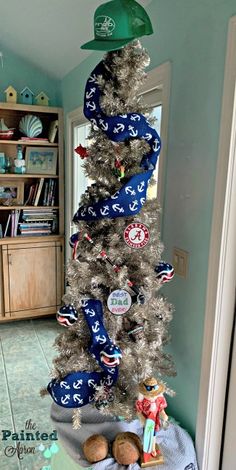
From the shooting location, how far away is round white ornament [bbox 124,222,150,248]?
48.7 inches

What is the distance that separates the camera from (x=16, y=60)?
329 centimetres

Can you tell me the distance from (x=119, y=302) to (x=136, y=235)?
0.25 m

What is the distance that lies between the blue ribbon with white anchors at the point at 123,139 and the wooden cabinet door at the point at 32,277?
2228 millimetres

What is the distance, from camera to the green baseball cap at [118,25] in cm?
116

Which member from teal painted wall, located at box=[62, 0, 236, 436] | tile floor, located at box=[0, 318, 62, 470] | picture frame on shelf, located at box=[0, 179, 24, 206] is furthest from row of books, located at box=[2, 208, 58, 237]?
teal painted wall, located at box=[62, 0, 236, 436]

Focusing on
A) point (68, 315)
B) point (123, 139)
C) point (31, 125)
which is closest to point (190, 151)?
point (123, 139)

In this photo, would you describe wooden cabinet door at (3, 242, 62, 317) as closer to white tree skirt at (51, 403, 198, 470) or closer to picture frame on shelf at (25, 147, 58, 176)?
picture frame on shelf at (25, 147, 58, 176)

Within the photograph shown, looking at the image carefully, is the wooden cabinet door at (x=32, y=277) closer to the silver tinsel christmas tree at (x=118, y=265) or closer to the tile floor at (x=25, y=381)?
the tile floor at (x=25, y=381)

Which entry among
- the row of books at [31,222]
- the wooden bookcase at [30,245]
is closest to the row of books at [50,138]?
the wooden bookcase at [30,245]

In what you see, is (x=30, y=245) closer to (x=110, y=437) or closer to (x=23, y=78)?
(x=23, y=78)

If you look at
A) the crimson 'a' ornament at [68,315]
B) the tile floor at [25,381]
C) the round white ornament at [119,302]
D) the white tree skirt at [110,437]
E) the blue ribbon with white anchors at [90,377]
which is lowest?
the tile floor at [25,381]

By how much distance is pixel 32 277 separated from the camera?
135 inches

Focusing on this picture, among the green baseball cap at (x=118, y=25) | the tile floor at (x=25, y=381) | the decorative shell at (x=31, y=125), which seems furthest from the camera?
the decorative shell at (x=31, y=125)

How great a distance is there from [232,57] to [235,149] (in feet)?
0.97
